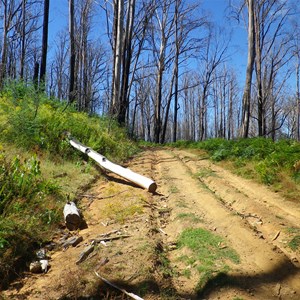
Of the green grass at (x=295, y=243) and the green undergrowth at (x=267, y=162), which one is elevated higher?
the green undergrowth at (x=267, y=162)

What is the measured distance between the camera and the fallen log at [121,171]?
5.63 m

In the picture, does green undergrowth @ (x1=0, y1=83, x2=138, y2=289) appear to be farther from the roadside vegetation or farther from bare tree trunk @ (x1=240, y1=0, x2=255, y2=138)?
bare tree trunk @ (x1=240, y1=0, x2=255, y2=138)

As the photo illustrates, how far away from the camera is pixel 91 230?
13.2 ft

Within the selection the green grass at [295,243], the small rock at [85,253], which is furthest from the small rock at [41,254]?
the green grass at [295,243]

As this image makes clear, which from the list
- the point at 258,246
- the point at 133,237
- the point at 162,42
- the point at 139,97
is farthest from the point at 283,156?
the point at 139,97

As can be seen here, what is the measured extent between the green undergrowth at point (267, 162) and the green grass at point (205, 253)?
213 centimetres

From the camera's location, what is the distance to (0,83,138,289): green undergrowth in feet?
11.3

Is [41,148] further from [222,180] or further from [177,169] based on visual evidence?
[222,180]

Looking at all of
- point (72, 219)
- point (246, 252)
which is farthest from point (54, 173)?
point (246, 252)

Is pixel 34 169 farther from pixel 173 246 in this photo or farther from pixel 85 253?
pixel 173 246

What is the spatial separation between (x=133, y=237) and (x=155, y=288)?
97 centimetres

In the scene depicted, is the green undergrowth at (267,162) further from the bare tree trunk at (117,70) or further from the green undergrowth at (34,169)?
the bare tree trunk at (117,70)

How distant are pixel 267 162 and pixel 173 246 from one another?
3.74 metres

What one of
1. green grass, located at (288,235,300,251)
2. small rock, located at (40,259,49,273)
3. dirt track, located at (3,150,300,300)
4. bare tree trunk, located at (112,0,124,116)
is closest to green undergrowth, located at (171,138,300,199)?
dirt track, located at (3,150,300,300)
